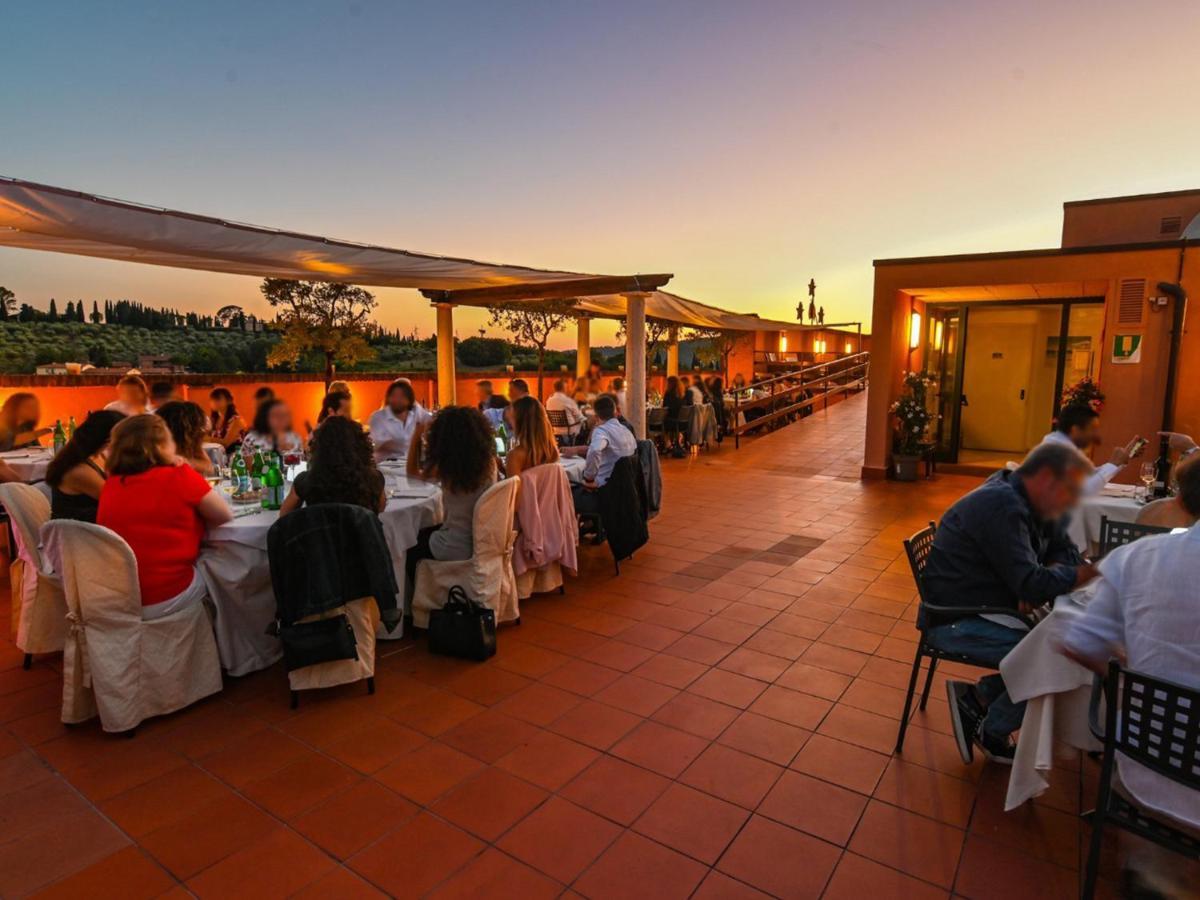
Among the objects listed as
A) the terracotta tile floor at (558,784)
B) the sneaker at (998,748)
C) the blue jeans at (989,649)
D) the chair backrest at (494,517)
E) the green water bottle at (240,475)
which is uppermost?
the green water bottle at (240,475)

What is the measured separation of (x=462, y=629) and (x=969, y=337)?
9.81 m

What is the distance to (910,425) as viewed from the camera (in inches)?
347

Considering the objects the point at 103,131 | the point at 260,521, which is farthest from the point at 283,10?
the point at 260,521

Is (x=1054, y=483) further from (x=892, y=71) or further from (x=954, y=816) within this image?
(x=892, y=71)

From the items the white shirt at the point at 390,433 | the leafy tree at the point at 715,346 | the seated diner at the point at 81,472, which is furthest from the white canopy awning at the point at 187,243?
the leafy tree at the point at 715,346

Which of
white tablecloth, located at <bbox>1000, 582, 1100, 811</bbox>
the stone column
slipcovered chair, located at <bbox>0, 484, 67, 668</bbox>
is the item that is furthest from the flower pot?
slipcovered chair, located at <bbox>0, 484, 67, 668</bbox>

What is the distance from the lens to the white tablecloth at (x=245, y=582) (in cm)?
306

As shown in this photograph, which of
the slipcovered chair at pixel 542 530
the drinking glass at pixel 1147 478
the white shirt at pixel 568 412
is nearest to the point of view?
the drinking glass at pixel 1147 478

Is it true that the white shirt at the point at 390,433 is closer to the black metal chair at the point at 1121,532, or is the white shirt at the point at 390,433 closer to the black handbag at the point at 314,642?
the black handbag at the point at 314,642

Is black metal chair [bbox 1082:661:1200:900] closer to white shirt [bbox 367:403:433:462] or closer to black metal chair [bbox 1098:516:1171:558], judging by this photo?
black metal chair [bbox 1098:516:1171:558]

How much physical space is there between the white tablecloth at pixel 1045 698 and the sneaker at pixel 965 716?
1.68ft

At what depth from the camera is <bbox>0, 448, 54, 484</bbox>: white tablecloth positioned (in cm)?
473

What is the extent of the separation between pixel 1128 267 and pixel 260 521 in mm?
9298

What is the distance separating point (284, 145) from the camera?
938cm
